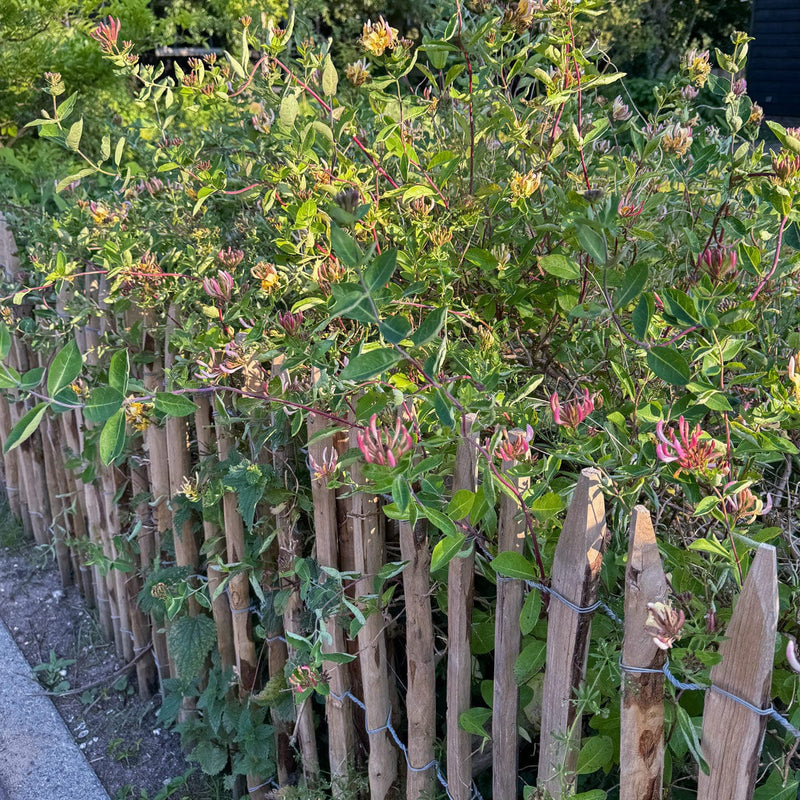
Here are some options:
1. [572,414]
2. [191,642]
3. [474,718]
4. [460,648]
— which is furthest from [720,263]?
[191,642]

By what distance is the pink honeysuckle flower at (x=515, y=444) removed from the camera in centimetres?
114

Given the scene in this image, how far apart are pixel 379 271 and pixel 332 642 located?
0.86 metres

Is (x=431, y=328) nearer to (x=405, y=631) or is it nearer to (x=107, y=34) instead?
(x=405, y=631)

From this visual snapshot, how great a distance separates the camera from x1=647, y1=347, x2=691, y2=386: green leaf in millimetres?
1150

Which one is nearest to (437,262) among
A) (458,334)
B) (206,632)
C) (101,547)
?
(458,334)

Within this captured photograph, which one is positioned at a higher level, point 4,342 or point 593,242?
point 593,242

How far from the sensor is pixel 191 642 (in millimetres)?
2334

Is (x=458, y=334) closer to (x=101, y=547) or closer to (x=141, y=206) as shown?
(x=141, y=206)

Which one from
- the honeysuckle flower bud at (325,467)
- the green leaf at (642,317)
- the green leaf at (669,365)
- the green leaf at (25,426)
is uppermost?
the green leaf at (642,317)

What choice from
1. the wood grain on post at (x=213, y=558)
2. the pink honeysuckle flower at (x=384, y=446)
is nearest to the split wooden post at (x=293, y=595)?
the wood grain on post at (x=213, y=558)

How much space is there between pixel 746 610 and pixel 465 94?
1.06 m

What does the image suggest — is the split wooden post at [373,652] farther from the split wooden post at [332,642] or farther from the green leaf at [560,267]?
the green leaf at [560,267]

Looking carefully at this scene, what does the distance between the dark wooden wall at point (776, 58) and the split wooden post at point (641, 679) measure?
→ 13515 mm

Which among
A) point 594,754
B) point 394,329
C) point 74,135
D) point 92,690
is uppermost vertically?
point 74,135
